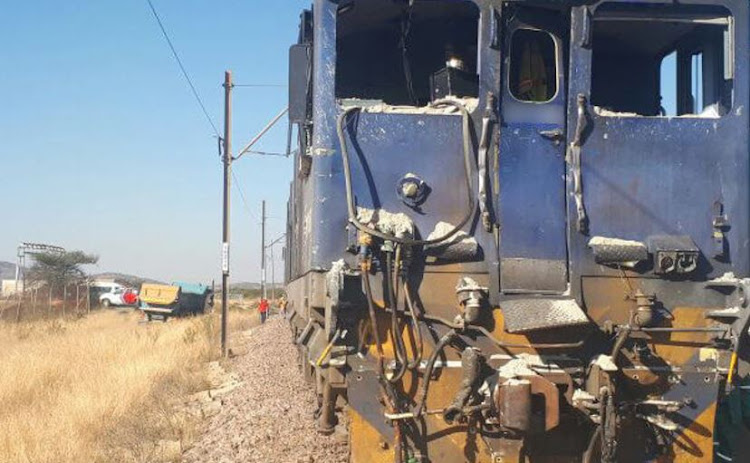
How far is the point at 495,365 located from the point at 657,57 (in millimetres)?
2877

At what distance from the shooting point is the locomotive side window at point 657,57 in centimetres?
501

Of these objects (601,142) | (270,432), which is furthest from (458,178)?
(270,432)

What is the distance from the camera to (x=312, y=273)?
480 centimetres

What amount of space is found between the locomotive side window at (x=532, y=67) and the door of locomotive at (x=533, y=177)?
Answer: 12 centimetres

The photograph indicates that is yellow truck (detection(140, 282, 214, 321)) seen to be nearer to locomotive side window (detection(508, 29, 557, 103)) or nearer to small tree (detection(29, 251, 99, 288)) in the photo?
small tree (detection(29, 251, 99, 288))

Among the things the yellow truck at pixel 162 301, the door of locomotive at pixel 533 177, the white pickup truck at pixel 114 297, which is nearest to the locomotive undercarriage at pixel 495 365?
the door of locomotive at pixel 533 177

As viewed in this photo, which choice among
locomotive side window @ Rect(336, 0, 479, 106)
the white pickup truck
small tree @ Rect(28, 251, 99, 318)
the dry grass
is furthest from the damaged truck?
small tree @ Rect(28, 251, 99, 318)

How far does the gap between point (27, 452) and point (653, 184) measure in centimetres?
669

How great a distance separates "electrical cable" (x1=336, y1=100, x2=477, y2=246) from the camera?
14.8 feet

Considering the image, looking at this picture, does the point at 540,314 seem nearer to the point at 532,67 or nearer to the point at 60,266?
the point at 532,67

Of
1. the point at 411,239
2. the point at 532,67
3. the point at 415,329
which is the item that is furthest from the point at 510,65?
the point at 415,329

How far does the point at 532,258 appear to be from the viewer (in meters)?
4.72

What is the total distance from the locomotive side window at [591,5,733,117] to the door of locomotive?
13.8 inches

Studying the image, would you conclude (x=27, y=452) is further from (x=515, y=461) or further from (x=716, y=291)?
(x=716, y=291)
